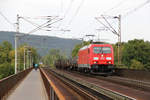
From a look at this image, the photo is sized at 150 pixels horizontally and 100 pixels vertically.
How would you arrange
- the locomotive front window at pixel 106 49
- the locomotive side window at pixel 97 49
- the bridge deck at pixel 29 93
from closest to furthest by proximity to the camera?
the bridge deck at pixel 29 93, the locomotive side window at pixel 97 49, the locomotive front window at pixel 106 49

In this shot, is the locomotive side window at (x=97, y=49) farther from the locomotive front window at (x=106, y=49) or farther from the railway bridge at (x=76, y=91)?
the railway bridge at (x=76, y=91)

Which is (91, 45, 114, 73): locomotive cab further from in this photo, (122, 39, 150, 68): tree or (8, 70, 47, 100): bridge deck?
(122, 39, 150, 68): tree

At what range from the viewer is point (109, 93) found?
1554cm

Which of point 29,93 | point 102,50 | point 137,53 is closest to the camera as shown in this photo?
point 29,93

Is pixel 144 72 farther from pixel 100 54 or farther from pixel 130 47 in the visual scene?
pixel 130 47

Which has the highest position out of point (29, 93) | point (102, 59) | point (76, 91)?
point (102, 59)

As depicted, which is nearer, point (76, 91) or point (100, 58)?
point (76, 91)

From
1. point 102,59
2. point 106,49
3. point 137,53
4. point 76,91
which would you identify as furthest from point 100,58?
point 137,53

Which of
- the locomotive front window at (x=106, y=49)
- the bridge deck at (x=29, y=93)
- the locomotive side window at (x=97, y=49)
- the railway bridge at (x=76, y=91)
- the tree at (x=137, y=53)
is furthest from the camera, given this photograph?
the tree at (x=137, y=53)

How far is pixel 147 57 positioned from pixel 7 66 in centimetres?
4366

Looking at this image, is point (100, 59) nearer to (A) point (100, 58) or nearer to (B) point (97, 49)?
(A) point (100, 58)

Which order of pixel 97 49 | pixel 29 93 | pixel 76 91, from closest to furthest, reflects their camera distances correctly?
pixel 29 93 < pixel 76 91 < pixel 97 49

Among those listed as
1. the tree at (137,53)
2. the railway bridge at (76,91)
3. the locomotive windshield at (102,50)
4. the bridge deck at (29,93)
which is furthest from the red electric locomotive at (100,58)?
the tree at (137,53)

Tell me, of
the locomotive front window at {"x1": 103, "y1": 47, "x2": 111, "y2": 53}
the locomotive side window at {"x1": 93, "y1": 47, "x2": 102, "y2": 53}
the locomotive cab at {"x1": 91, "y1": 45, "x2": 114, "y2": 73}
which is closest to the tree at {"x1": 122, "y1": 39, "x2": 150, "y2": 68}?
the locomotive front window at {"x1": 103, "y1": 47, "x2": 111, "y2": 53}
